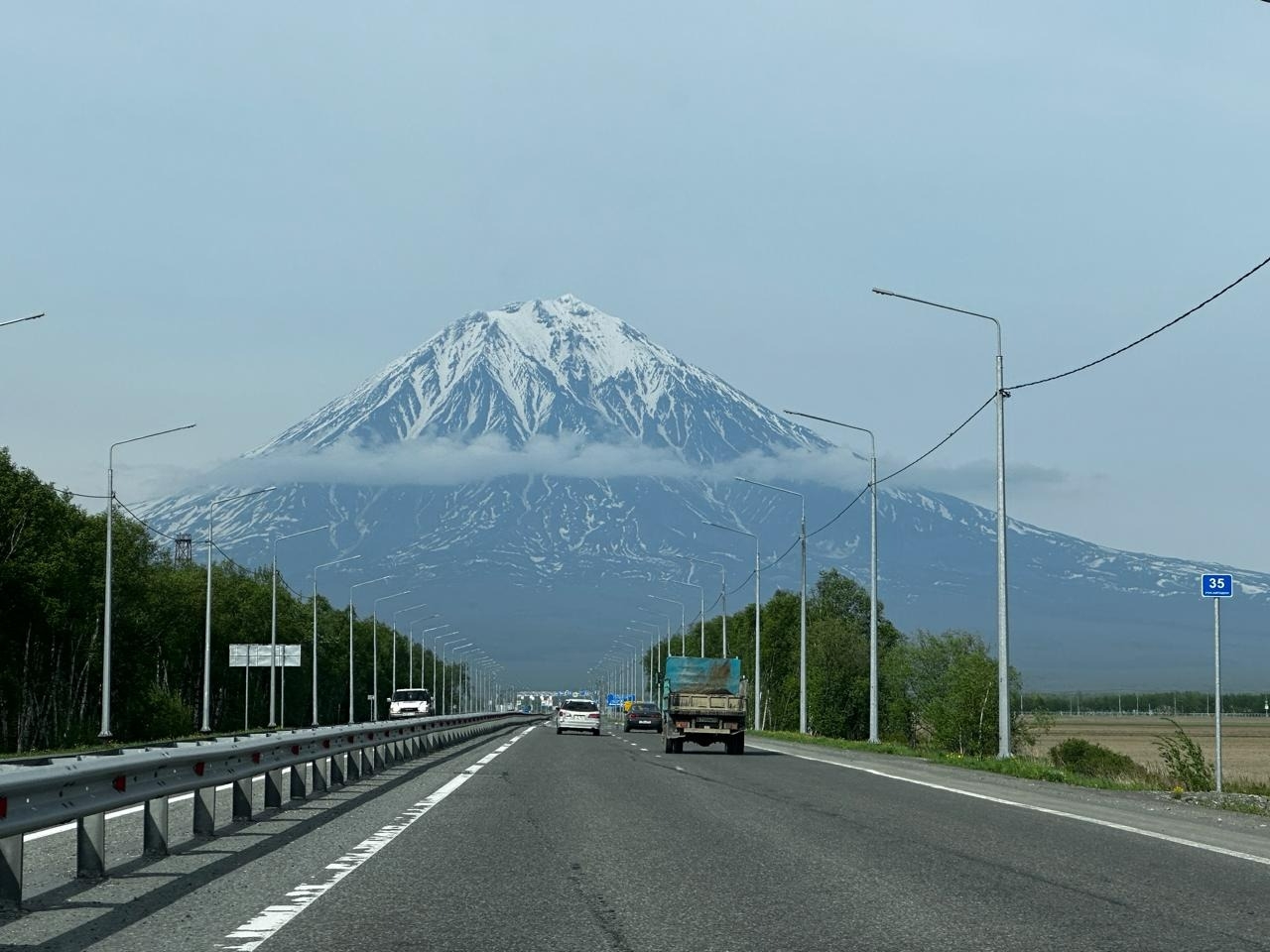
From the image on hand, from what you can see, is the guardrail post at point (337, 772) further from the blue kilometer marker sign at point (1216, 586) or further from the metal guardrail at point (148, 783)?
the blue kilometer marker sign at point (1216, 586)

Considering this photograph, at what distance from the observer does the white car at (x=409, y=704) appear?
101 meters

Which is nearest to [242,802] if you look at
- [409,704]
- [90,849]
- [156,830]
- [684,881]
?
[156,830]

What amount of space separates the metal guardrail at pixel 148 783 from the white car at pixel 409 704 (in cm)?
7728

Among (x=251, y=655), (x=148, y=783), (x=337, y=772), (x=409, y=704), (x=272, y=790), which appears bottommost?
(x=409, y=704)

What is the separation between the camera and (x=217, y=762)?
1582 centimetres

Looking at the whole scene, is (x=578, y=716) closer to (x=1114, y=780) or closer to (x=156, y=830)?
(x=1114, y=780)

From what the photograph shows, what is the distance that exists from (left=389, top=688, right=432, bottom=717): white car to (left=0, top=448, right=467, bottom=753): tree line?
1164 cm

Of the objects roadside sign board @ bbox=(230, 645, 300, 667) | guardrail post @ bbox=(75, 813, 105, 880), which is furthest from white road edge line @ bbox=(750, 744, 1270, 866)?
roadside sign board @ bbox=(230, 645, 300, 667)

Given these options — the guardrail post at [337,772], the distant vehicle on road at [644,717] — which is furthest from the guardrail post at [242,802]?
the distant vehicle on road at [644,717]

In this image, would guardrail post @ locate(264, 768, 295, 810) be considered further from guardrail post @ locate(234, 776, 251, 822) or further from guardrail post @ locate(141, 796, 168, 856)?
guardrail post @ locate(141, 796, 168, 856)

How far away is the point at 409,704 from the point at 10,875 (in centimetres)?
9231

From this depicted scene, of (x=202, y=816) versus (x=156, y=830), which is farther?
(x=202, y=816)

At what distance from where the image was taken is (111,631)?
6172 centimetres

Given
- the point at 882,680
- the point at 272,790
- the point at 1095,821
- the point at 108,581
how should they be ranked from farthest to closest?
the point at 882,680 < the point at 108,581 < the point at 272,790 < the point at 1095,821
